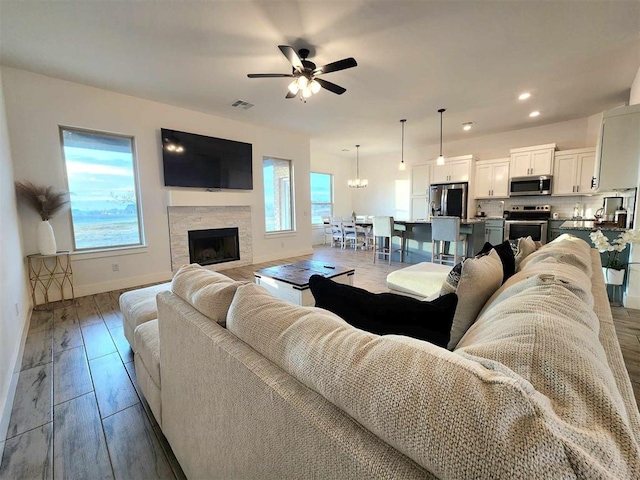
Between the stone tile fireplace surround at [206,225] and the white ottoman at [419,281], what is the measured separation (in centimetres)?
348

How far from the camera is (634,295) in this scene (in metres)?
3.07

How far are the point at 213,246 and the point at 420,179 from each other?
5375mm

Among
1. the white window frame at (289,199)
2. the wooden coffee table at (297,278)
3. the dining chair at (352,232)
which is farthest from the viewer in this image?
the dining chair at (352,232)

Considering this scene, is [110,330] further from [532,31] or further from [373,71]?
[532,31]

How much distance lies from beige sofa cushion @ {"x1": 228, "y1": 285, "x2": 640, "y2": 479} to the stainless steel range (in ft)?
20.4

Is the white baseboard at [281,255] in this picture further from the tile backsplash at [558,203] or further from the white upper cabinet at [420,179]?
the tile backsplash at [558,203]

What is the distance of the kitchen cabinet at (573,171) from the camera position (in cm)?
505

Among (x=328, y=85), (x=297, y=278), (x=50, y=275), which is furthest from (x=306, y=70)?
(x=50, y=275)

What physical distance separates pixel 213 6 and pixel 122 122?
2565 mm

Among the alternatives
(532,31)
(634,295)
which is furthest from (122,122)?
(634,295)

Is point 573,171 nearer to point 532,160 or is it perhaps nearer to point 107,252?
point 532,160

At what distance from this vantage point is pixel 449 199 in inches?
260

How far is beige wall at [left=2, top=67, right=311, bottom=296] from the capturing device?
3.25 m

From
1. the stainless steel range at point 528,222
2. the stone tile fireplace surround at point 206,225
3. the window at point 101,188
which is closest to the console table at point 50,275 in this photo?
the window at point 101,188
